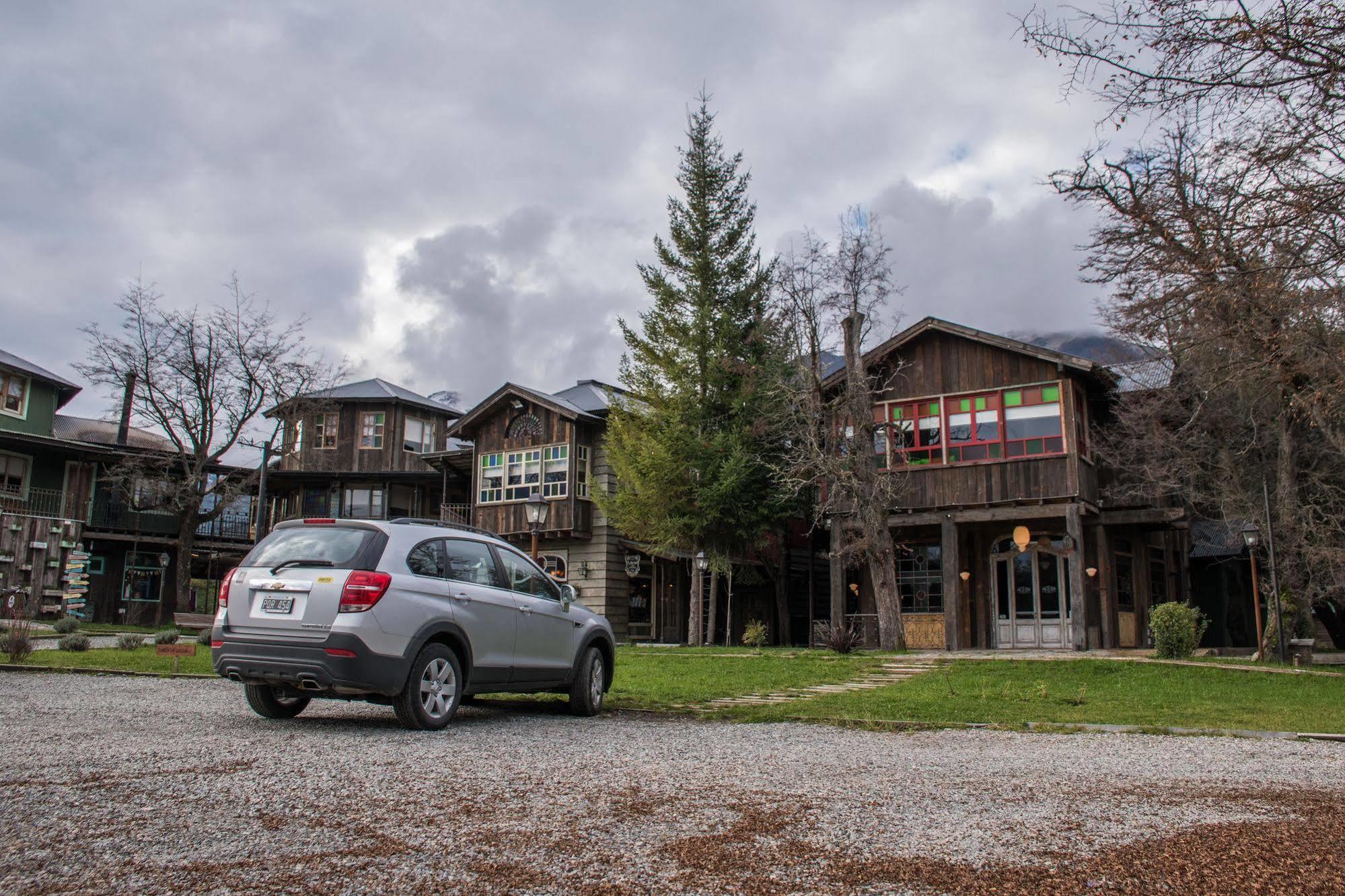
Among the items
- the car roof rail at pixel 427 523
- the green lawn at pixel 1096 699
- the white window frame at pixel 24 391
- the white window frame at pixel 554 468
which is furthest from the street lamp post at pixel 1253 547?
the white window frame at pixel 24 391

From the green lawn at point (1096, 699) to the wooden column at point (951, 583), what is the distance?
187 inches

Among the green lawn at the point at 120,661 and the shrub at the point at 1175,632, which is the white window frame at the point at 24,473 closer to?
the green lawn at the point at 120,661

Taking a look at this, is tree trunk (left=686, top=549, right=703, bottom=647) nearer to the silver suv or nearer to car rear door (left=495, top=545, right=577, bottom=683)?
car rear door (left=495, top=545, right=577, bottom=683)

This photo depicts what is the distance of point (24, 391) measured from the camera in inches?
1332

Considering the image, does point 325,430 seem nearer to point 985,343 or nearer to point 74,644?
point 74,644

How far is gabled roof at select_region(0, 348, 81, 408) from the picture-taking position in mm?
33188

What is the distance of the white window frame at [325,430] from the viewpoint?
127ft

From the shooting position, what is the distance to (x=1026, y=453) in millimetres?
22219

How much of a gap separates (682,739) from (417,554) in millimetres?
2587

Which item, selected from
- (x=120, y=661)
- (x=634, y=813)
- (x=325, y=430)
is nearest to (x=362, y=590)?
(x=634, y=813)

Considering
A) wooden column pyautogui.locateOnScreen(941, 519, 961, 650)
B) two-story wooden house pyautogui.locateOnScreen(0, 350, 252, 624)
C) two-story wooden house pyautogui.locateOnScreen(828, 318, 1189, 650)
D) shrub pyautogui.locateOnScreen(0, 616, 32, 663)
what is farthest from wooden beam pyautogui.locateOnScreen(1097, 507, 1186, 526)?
two-story wooden house pyautogui.locateOnScreen(0, 350, 252, 624)

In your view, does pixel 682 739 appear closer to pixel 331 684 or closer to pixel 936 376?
pixel 331 684

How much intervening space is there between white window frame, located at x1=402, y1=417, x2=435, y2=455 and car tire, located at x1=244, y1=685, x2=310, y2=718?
1220 inches

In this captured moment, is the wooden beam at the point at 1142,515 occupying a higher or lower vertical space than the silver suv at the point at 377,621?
higher
